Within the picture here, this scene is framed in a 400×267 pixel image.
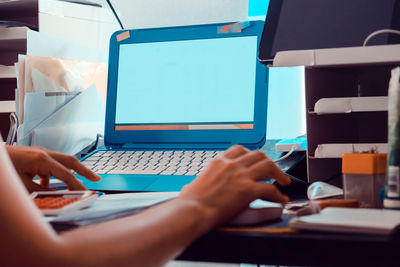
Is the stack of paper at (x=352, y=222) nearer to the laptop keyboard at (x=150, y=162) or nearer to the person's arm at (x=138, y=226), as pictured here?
the person's arm at (x=138, y=226)

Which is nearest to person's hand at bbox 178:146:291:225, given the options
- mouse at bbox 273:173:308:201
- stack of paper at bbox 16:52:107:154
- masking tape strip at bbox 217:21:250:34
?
mouse at bbox 273:173:308:201

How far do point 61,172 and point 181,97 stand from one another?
0.53 metres

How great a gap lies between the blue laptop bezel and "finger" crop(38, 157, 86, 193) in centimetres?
45

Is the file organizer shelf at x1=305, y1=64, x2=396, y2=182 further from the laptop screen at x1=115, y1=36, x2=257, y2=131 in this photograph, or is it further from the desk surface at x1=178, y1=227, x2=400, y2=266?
the desk surface at x1=178, y1=227, x2=400, y2=266

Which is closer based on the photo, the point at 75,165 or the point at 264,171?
the point at 264,171

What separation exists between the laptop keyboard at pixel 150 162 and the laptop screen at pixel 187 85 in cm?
11

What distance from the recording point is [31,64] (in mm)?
1306

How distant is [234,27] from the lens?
4.04 ft

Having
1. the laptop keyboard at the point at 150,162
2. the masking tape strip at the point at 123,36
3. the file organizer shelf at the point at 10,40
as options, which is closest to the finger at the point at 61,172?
Answer: the laptop keyboard at the point at 150,162

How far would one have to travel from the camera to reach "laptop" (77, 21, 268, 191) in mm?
1159

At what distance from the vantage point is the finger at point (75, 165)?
814 mm

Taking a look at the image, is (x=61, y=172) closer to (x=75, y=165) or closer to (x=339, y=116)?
(x=75, y=165)

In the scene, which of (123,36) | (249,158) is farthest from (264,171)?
(123,36)

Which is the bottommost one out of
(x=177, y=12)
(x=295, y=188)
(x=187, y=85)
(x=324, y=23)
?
(x=295, y=188)
